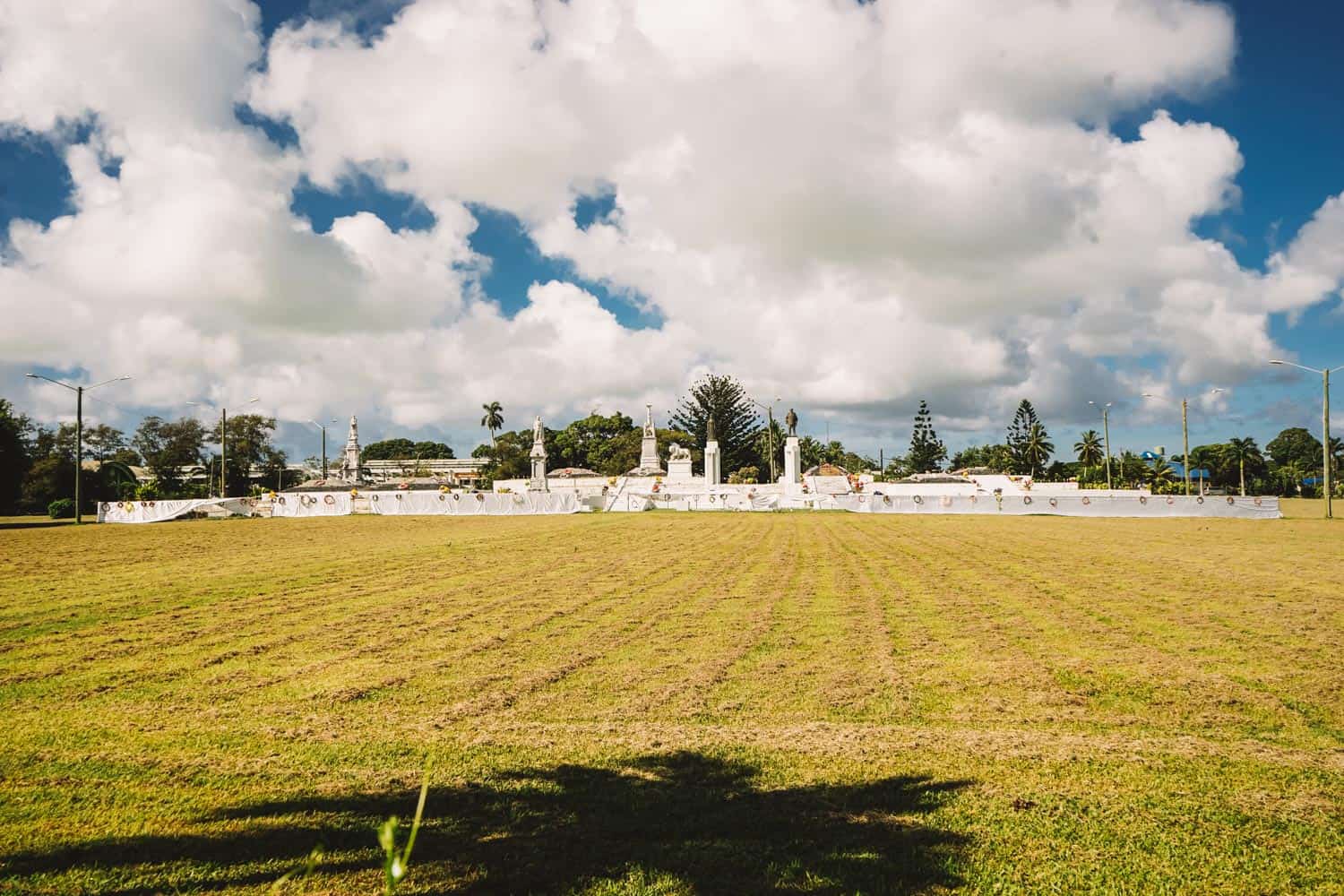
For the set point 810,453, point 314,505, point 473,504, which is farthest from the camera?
point 810,453

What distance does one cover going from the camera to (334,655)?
26.3 feet

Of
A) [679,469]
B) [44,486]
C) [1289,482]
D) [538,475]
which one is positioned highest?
[679,469]

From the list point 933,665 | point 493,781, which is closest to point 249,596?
point 493,781

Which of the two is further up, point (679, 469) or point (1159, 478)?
point (679, 469)

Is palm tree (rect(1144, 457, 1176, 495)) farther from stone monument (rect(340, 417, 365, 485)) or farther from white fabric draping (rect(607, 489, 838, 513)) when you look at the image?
stone monument (rect(340, 417, 365, 485))

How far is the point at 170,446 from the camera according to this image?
3642 inches

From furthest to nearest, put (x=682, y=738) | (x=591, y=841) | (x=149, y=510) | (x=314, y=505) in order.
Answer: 1. (x=314, y=505)
2. (x=149, y=510)
3. (x=682, y=738)
4. (x=591, y=841)

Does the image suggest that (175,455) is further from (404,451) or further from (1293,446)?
(1293,446)

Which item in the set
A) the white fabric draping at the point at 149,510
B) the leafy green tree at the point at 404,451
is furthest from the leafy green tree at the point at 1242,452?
the leafy green tree at the point at 404,451

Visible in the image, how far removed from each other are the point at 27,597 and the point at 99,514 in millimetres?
34983

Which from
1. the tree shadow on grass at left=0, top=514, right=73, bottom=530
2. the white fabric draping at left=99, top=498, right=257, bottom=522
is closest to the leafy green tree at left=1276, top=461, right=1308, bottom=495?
the white fabric draping at left=99, top=498, right=257, bottom=522

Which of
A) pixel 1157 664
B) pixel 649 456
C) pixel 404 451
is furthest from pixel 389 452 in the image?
pixel 1157 664

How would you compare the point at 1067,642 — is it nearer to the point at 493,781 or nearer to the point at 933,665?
the point at 933,665

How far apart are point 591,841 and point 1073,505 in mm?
40337
